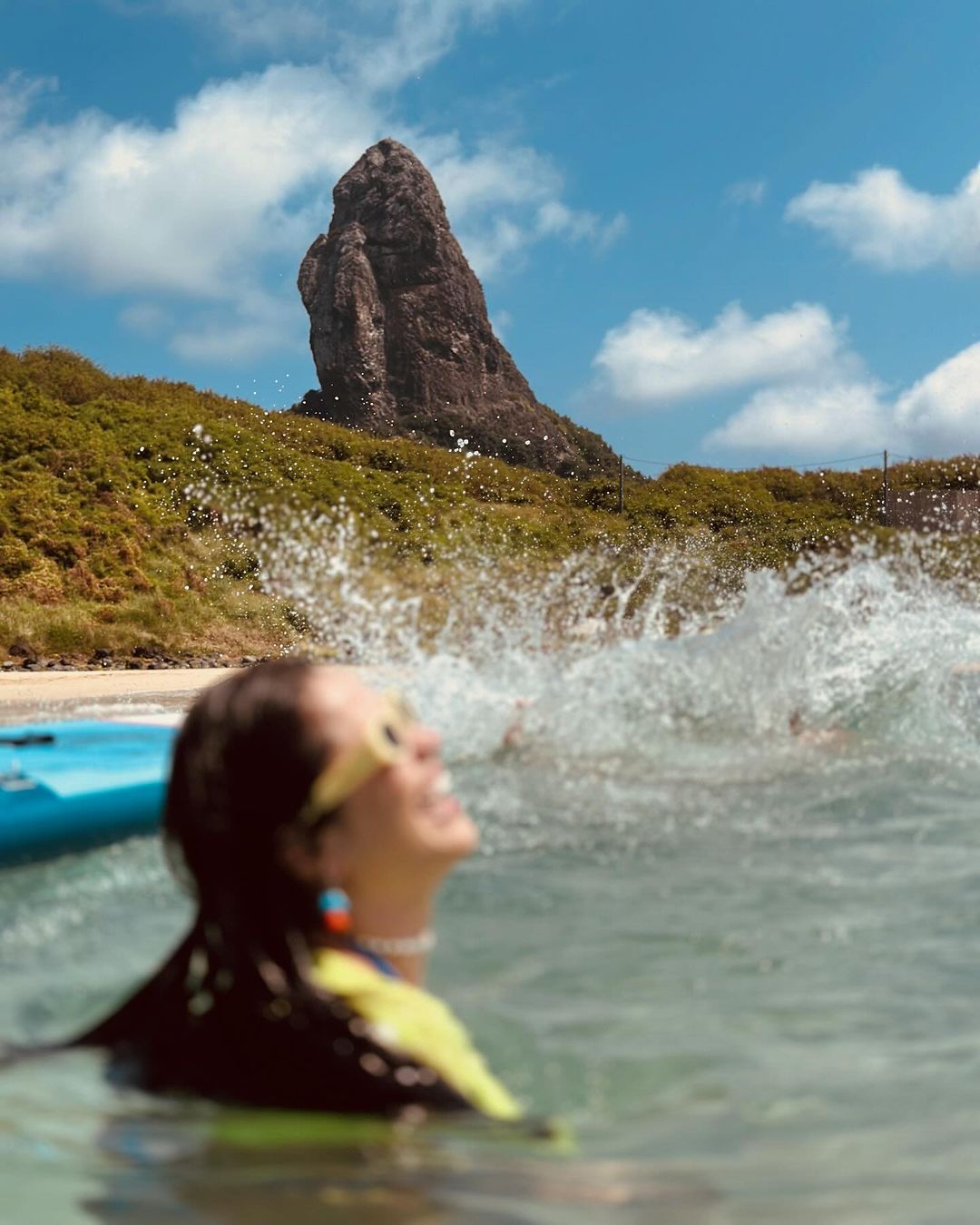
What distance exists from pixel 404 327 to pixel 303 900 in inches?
1989

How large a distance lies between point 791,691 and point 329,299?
4641 cm

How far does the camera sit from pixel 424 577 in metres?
16.6

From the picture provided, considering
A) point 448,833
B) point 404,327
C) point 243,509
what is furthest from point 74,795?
point 404,327

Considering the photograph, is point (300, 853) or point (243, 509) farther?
point (243, 509)

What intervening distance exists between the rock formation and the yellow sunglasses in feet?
151

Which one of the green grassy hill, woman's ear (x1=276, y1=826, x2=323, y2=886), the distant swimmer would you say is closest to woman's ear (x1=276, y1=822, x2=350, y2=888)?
woman's ear (x1=276, y1=826, x2=323, y2=886)

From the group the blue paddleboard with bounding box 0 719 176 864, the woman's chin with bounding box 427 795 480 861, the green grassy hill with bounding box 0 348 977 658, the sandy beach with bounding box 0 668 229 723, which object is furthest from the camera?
the green grassy hill with bounding box 0 348 977 658

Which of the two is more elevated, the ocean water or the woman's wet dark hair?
the woman's wet dark hair

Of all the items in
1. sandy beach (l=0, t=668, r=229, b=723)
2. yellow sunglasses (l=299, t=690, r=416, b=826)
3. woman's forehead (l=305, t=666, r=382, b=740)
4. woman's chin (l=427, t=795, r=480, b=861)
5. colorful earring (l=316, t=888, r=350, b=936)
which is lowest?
colorful earring (l=316, t=888, r=350, b=936)

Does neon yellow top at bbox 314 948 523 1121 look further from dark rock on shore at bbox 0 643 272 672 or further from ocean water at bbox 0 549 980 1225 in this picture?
dark rock on shore at bbox 0 643 272 672

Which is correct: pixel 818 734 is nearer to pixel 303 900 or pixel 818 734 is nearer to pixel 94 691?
pixel 303 900

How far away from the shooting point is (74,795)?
4.57 meters

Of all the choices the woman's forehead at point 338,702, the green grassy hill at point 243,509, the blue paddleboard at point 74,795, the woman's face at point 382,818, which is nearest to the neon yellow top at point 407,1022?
the woman's face at point 382,818

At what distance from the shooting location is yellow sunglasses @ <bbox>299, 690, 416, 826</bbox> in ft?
5.15
